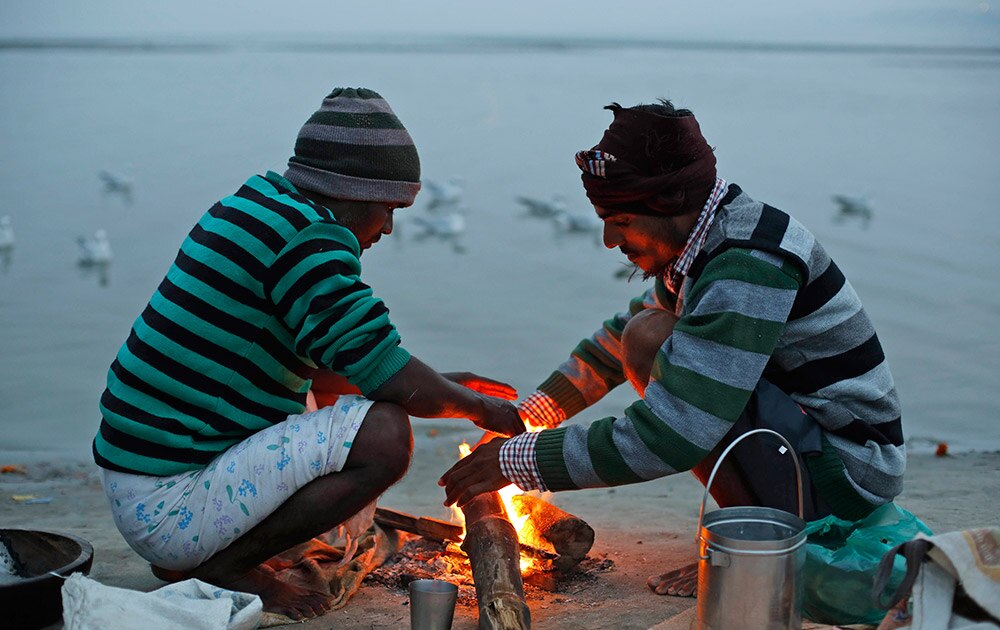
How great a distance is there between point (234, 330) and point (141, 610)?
70 cm

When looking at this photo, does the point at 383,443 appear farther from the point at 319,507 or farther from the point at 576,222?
the point at 576,222

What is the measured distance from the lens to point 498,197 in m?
11.8

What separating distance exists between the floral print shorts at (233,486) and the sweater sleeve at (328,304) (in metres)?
0.17

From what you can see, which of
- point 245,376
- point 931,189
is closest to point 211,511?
point 245,376

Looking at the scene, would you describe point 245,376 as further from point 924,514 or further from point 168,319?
point 924,514

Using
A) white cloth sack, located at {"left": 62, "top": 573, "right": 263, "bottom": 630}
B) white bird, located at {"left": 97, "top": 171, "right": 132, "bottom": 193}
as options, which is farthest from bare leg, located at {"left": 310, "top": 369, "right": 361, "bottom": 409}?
Answer: white bird, located at {"left": 97, "top": 171, "right": 132, "bottom": 193}

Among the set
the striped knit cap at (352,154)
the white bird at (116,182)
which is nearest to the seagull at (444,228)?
the white bird at (116,182)

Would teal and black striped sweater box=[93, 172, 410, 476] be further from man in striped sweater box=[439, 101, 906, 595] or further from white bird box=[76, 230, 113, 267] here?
white bird box=[76, 230, 113, 267]

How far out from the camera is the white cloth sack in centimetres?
268

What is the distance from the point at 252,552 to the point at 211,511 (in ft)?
0.57

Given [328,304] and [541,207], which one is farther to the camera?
[541,207]

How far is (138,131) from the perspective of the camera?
16.1 meters

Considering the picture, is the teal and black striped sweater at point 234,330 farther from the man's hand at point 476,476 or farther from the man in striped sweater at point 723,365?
the man in striped sweater at point 723,365

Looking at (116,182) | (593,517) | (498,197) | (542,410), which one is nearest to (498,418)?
(542,410)
